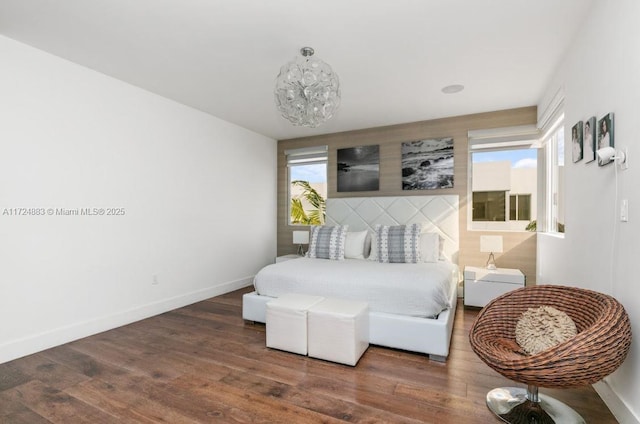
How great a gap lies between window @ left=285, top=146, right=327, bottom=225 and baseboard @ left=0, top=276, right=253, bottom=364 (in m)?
2.11

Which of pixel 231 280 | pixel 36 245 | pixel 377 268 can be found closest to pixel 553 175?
pixel 377 268

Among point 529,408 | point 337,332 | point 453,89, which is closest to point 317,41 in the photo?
point 453,89

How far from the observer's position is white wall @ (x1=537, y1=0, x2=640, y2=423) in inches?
68.6

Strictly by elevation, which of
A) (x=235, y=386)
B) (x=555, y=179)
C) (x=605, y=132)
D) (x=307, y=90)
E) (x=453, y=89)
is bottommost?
(x=235, y=386)

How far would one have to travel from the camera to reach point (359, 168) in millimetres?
5383

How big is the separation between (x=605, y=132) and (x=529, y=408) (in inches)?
70.2

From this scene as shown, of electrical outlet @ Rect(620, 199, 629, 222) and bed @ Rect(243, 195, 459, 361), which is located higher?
electrical outlet @ Rect(620, 199, 629, 222)

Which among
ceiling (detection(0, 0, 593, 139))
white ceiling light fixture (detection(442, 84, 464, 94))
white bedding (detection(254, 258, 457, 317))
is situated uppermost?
ceiling (detection(0, 0, 593, 139))

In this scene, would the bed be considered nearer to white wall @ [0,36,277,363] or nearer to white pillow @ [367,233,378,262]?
white pillow @ [367,233,378,262]

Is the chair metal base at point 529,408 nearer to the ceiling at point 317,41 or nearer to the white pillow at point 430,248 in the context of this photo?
the white pillow at point 430,248

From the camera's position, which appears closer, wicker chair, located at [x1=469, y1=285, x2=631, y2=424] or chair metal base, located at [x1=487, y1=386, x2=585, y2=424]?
wicker chair, located at [x1=469, y1=285, x2=631, y2=424]

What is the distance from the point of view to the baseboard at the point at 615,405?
173 cm

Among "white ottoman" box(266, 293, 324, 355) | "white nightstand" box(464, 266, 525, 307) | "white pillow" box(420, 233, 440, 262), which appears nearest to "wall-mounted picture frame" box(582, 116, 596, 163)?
"white nightstand" box(464, 266, 525, 307)

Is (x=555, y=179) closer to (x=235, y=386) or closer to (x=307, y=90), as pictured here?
(x=307, y=90)
